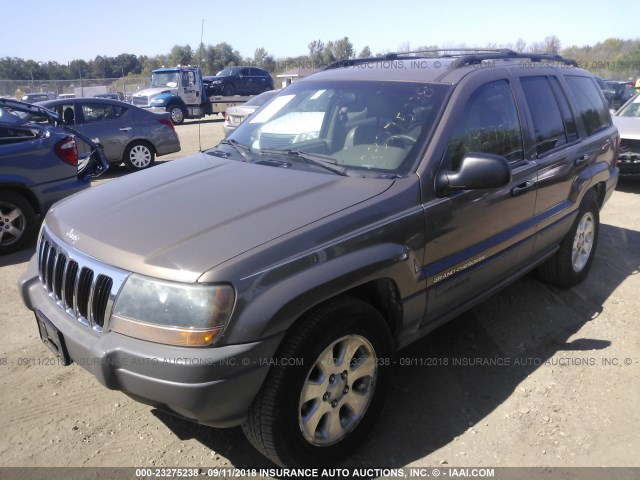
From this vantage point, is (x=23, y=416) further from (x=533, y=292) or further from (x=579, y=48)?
(x=579, y=48)

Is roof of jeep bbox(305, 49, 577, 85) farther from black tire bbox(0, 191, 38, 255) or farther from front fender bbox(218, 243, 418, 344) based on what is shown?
black tire bbox(0, 191, 38, 255)

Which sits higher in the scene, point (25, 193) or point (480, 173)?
point (480, 173)

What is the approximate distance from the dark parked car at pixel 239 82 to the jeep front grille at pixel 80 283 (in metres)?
24.0

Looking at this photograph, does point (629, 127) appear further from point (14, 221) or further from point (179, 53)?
point (179, 53)

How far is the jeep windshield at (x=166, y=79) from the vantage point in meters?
23.9

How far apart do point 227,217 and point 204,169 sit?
902mm

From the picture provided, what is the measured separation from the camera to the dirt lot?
2777mm

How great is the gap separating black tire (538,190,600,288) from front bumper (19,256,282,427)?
128 inches

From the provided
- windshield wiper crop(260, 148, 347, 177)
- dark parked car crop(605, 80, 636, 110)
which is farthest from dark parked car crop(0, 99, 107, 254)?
dark parked car crop(605, 80, 636, 110)

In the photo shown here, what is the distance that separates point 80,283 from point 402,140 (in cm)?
186

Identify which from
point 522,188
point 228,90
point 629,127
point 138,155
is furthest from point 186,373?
point 228,90

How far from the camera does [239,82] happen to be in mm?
26219

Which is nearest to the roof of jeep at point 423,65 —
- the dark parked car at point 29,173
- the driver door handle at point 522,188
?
the driver door handle at point 522,188

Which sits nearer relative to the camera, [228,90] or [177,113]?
[177,113]
